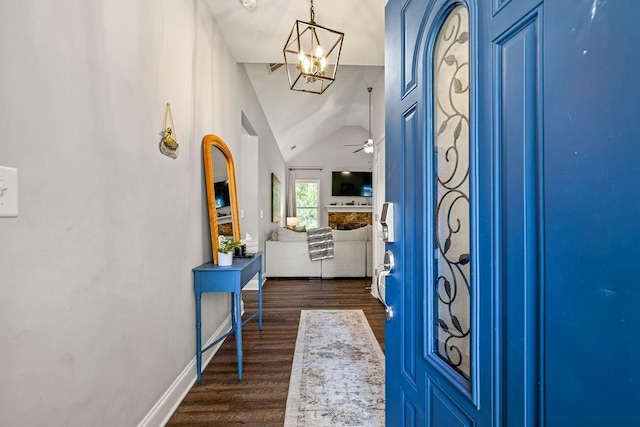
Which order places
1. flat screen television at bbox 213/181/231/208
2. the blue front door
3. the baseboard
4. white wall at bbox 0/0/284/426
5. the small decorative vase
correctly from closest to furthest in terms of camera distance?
the blue front door < white wall at bbox 0/0/284/426 < the baseboard < the small decorative vase < flat screen television at bbox 213/181/231/208

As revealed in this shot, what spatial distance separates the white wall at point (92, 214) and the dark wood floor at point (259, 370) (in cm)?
25

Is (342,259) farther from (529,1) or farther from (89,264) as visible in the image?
(529,1)

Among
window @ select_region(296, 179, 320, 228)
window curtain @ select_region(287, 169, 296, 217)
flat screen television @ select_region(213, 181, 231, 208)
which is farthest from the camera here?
window @ select_region(296, 179, 320, 228)

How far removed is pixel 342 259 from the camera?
5.38 meters

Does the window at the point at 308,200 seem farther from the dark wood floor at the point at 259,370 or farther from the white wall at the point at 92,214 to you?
the white wall at the point at 92,214

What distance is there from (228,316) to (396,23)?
283 cm

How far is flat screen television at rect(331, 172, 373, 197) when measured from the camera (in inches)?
366

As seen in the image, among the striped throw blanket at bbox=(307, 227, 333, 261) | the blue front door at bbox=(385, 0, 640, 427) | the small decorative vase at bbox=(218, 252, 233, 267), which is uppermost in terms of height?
the blue front door at bbox=(385, 0, 640, 427)

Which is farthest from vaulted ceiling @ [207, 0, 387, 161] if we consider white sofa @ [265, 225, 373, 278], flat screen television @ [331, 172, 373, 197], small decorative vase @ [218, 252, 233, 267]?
flat screen television @ [331, 172, 373, 197]

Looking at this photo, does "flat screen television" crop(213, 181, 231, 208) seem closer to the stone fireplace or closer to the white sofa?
the white sofa

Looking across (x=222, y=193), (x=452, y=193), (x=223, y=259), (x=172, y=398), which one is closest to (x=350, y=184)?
(x=222, y=193)

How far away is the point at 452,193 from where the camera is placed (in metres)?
0.81

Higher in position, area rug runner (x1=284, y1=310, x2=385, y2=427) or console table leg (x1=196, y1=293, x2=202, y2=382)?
console table leg (x1=196, y1=293, x2=202, y2=382)

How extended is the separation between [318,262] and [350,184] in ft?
14.5
